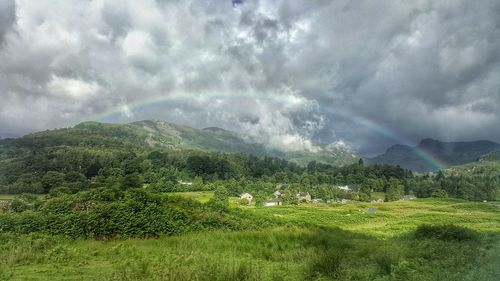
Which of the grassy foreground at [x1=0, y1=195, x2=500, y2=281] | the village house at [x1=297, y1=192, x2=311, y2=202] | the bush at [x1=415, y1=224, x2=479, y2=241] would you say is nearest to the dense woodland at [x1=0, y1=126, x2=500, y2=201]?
the village house at [x1=297, y1=192, x2=311, y2=202]

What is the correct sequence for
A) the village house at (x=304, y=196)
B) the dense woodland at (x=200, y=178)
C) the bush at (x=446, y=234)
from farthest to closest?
the village house at (x=304, y=196) < the dense woodland at (x=200, y=178) < the bush at (x=446, y=234)

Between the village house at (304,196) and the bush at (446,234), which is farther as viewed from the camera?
the village house at (304,196)

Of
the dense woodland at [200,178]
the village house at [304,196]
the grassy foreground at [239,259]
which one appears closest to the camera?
the grassy foreground at [239,259]

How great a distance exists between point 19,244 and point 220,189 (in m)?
94.6

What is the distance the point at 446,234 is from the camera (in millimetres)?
19297

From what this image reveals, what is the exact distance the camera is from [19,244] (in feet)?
43.8

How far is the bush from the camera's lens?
18.8 m

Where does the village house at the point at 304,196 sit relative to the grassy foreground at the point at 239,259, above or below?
above

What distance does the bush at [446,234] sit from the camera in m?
18.8

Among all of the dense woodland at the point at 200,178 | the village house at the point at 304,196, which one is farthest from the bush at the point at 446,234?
the village house at the point at 304,196

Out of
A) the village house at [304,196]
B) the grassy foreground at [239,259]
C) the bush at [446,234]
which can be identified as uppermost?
the village house at [304,196]

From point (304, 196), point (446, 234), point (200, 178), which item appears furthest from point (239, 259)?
point (200, 178)

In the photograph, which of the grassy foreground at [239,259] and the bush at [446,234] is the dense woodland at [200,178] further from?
the grassy foreground at [239,259]

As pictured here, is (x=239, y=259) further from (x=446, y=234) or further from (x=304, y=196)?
(x=304, y=196)
